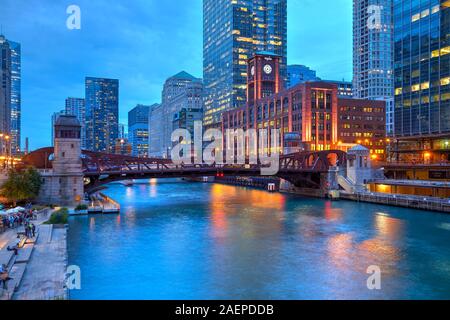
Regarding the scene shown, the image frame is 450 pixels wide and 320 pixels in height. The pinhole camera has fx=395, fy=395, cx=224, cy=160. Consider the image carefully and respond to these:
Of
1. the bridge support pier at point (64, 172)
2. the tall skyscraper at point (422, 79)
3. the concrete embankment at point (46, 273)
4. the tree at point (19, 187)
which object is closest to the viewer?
the concrete embankment at point (46, 273)

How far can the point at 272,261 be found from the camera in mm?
34969

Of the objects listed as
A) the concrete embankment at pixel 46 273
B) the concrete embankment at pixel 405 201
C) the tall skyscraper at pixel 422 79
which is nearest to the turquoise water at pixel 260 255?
the concrete embankment at pixel 46 273

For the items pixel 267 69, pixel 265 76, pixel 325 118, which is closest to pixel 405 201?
pixel 325 118

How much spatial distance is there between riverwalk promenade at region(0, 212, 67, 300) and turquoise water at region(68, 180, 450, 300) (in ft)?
5.86

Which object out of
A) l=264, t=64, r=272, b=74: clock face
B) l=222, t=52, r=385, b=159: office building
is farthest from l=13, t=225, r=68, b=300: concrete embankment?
l=264, t=64, r=272, b=74: clock face

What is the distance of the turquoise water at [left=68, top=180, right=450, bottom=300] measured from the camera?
27.6 meters

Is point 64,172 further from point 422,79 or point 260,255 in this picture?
point 422,79

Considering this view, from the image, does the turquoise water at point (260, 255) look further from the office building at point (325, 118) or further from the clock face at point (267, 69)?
the clock face at point (267, 69)

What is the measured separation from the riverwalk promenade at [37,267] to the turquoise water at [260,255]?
5.86 ft

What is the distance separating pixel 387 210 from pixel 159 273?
48.9 meters

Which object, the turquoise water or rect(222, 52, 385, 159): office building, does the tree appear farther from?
rect(222, 52, 385, 159): office building

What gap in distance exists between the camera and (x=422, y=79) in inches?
4205

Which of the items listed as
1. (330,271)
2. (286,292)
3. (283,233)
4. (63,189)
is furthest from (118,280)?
(63,189)

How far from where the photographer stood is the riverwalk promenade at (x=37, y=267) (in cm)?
2339
